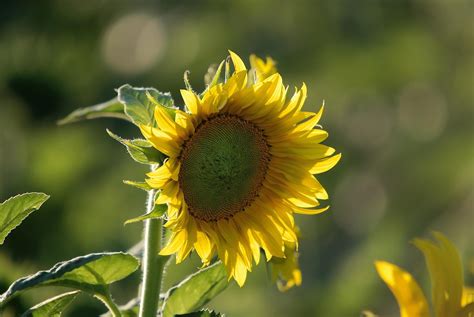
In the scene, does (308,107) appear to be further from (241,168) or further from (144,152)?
(144,152)

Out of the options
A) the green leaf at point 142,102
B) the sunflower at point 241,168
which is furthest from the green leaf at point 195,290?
the green leaf at point 142,102

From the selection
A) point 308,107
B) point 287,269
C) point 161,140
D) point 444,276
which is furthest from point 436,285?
point 308,107

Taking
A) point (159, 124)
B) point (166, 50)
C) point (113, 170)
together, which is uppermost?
point (159, 124)

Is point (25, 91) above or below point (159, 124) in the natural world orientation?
below

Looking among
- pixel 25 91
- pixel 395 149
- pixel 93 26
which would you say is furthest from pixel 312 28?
pixel 25 91

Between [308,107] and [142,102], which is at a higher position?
[142,102]

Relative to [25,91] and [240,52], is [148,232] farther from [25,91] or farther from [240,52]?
[240,52]
